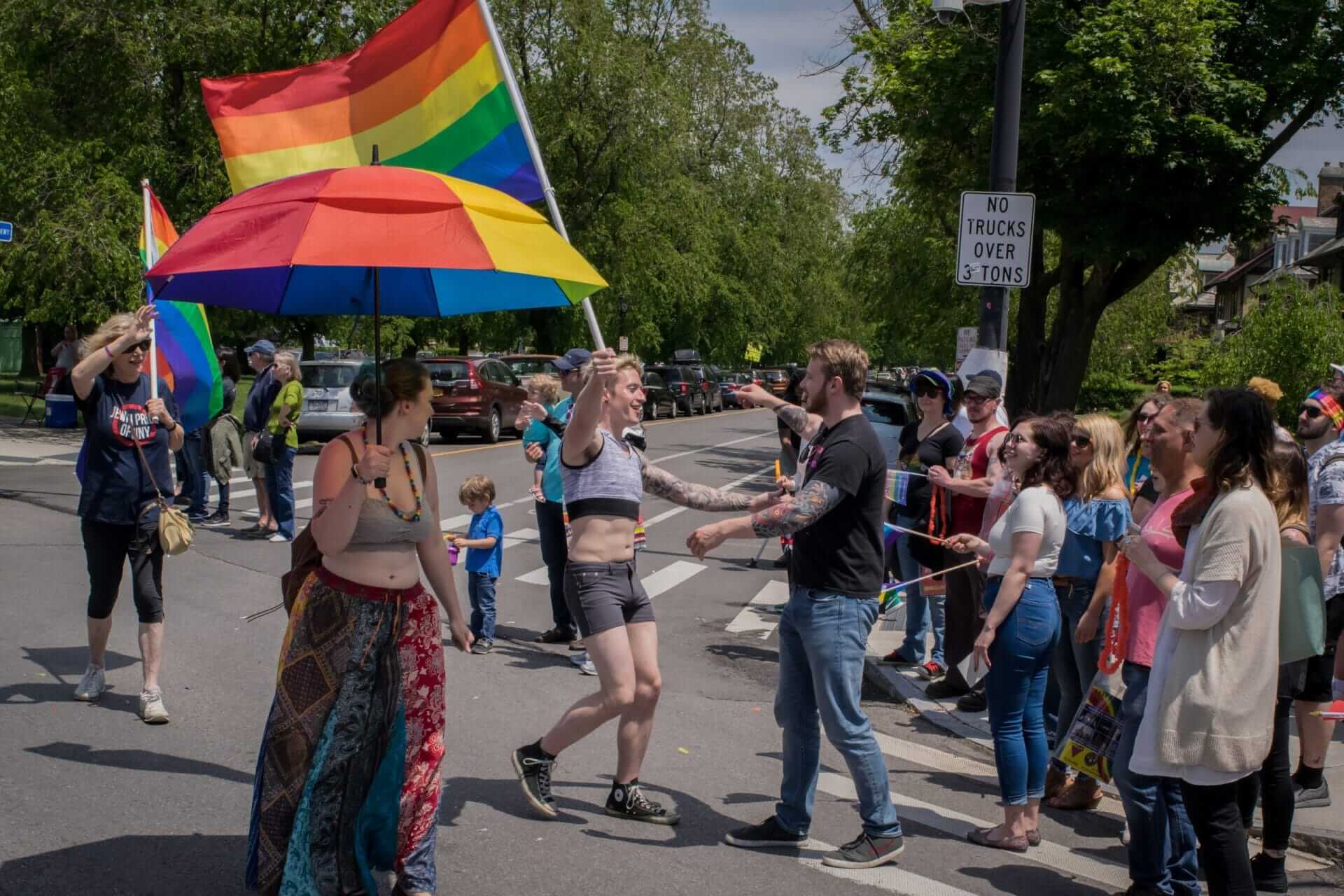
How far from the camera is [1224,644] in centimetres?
396

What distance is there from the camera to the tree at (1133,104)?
52.7ft

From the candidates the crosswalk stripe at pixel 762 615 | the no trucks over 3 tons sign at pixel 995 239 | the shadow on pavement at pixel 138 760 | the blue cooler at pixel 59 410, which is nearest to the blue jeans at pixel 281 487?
the crosswalk stripe at pixel 762 615

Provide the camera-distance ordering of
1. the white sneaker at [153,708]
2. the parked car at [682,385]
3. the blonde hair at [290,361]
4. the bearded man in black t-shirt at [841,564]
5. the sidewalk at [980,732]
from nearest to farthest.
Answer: the bearded man in black t-shirt at [841,564] → the sidewalk at [980,732] → the white sneaker at [153,708] → the blonde hair at [290,361] → the parked car at [682,385]

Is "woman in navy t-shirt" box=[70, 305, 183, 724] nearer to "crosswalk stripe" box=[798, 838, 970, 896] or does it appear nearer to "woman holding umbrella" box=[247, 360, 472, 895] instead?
"woman holding umbrella" box=[247, 360, 472, 895]

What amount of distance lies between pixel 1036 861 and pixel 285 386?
9.19m

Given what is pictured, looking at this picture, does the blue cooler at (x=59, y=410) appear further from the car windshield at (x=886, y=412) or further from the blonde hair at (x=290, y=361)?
the car windshield at (x=886, y=412)

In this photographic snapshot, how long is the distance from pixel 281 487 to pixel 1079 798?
8.80 meters

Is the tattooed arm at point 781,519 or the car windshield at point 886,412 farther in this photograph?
the car windshield at point 886,412

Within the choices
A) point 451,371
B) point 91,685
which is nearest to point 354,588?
point 91,685

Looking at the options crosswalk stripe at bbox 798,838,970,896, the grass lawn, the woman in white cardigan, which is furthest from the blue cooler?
the woman in white cardigan

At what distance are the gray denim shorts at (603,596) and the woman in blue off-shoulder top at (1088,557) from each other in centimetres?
185

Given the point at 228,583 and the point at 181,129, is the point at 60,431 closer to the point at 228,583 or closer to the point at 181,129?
the point at 181,129

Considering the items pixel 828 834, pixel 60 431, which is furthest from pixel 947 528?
pixel 60 431

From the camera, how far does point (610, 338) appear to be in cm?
4262
